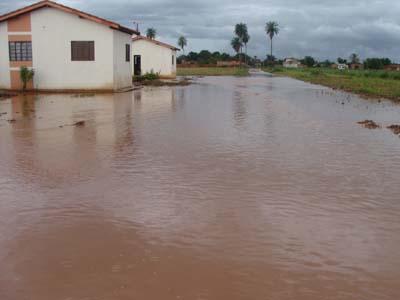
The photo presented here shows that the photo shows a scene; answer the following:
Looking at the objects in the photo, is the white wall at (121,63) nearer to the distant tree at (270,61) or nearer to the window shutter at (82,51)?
the window shutter at (82,51)

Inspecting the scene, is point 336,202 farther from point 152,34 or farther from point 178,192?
point 152,34

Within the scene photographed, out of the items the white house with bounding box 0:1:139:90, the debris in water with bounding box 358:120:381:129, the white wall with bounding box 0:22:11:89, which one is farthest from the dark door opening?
the debris in water with bounding box 358:120:381:129

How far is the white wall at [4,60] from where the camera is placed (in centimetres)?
2809

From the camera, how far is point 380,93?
99.3 ft

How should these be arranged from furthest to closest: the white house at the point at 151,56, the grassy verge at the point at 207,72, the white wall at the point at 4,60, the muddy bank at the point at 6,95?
the grassy verge at the point at 207,72 → the white house at the point at 151,56 → the white wall at the point at 4,60 → the muddy bank at the point at 6,95

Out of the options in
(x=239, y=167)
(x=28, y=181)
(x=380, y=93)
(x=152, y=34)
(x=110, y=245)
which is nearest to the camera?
(x=110, y=245)

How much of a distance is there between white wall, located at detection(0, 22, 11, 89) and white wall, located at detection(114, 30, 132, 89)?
19.8 feet

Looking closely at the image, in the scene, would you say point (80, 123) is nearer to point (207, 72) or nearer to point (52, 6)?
point (52, 6)

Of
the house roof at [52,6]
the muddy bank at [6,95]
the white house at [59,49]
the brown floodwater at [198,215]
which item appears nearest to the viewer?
the brown floodwater at [198,215]

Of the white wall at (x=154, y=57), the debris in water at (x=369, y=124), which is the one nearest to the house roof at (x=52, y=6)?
the debris in water at (x=369, y=124)

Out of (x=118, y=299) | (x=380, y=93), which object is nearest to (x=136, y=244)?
(x=118, y=299)

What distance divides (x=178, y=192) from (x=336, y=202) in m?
2.25

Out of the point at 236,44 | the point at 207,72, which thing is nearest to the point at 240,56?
the point at 236,44

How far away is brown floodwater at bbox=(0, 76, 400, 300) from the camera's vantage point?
4598 millimetres
